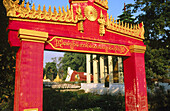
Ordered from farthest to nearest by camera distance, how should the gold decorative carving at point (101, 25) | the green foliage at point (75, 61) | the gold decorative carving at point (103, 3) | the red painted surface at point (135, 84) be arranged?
the green foliage at point (75, 61) → the red painted surface at point (135, 84) → the gold decorative carving at point (103, 3) → the gold decorative carving at point (101, 25)

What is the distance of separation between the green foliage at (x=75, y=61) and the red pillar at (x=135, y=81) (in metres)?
46.9

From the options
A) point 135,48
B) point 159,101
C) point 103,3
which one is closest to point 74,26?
point 103,3

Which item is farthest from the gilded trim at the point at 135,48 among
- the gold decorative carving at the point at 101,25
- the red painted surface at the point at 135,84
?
the gold decorative carving at the point at 101,25

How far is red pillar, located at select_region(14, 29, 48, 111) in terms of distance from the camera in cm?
446

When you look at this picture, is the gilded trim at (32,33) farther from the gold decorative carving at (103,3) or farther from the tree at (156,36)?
the tree at (156,36)

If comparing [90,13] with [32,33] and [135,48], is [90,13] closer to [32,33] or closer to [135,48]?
[32,33]

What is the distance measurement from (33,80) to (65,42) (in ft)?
5.65

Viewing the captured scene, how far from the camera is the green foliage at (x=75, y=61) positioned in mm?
56081

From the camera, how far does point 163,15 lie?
1010 centimetres

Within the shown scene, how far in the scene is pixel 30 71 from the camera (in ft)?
15.2

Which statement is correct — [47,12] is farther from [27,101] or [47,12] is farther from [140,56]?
[140,56]

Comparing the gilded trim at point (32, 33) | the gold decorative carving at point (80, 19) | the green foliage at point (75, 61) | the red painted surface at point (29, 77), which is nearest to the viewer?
the red painted surface at point (29, 77)

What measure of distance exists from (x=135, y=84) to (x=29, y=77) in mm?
4516

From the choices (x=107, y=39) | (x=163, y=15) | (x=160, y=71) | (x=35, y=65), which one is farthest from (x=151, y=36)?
(x=35, y=65)
